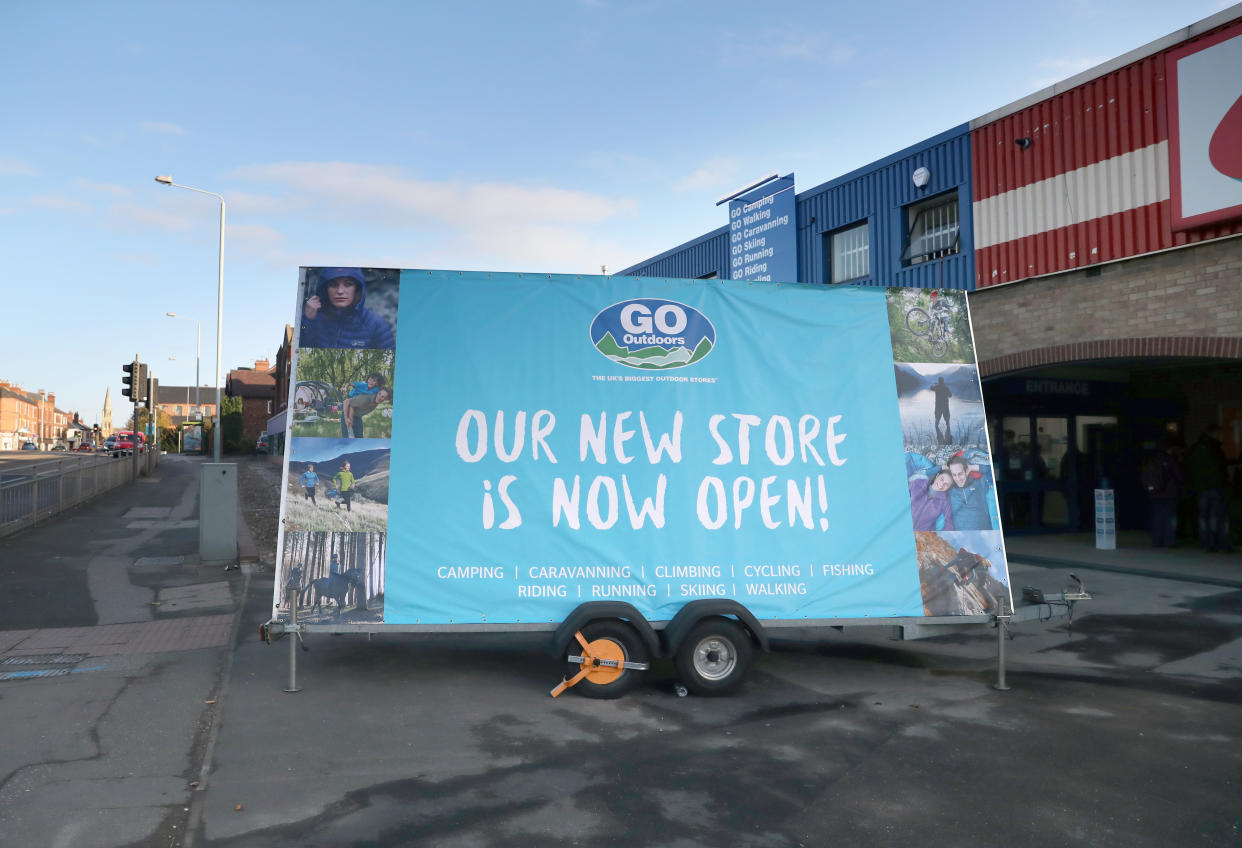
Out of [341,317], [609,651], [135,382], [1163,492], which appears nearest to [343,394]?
[341,317]

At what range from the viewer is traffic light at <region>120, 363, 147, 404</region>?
25.5 metres

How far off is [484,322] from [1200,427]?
1663 cm

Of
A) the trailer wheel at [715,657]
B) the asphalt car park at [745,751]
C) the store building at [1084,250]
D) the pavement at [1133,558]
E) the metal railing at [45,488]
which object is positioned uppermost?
the store building at [1084,250]

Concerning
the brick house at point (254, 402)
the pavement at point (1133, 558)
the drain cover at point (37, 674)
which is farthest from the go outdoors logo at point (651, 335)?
the brick house at point (254, 402)

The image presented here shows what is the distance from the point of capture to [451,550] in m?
6.10

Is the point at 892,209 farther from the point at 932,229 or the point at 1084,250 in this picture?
the point at 1084,250

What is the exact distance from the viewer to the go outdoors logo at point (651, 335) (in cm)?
653

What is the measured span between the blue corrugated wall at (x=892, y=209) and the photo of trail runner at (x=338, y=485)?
31.0 feet

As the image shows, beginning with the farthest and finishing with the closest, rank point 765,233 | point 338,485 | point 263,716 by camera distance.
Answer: point 765,233 → point 338,485 → point 263,716

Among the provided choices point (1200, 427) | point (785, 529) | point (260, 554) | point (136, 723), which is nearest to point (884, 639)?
point (785, 529)

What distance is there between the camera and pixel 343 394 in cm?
626

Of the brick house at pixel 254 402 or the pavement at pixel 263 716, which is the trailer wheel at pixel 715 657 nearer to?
the pavement at pixel 263 716

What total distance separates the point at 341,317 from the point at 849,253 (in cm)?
1281

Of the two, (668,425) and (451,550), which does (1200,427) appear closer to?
(668,425)
